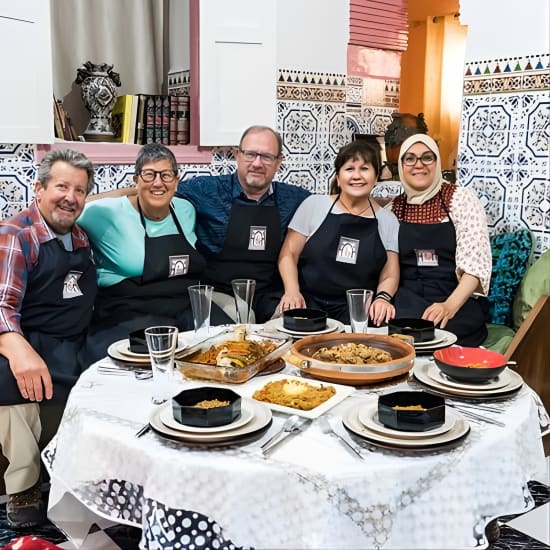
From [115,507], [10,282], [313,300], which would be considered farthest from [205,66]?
[115,507]

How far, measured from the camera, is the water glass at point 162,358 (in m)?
1.73

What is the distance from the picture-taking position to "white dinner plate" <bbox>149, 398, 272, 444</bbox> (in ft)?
4.99

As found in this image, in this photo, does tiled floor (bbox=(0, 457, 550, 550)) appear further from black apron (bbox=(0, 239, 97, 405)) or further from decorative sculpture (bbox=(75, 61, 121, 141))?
decorative sculpture (bbox=(75, 61, 121, 141))

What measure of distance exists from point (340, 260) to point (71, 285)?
50.1 inches

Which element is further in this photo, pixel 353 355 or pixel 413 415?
pixel 353 355

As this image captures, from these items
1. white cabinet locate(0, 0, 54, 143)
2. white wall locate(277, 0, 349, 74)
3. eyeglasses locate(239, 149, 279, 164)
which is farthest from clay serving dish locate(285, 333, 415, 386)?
white wall locate(277, 0, 349, 74)

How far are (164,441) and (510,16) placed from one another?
332 centimetres

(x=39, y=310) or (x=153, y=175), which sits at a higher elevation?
(x=153, y=175)

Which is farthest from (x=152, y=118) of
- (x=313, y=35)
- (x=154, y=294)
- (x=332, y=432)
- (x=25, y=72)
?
(x=332, y=432)

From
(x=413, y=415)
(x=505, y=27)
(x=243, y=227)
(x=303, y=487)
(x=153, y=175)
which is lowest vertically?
(x=303, y=487)

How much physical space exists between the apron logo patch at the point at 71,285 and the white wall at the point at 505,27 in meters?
2.64

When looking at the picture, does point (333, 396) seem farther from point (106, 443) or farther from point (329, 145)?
point (329, 145)

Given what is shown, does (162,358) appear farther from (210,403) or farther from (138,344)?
(138,344)

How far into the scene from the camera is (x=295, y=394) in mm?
1787
